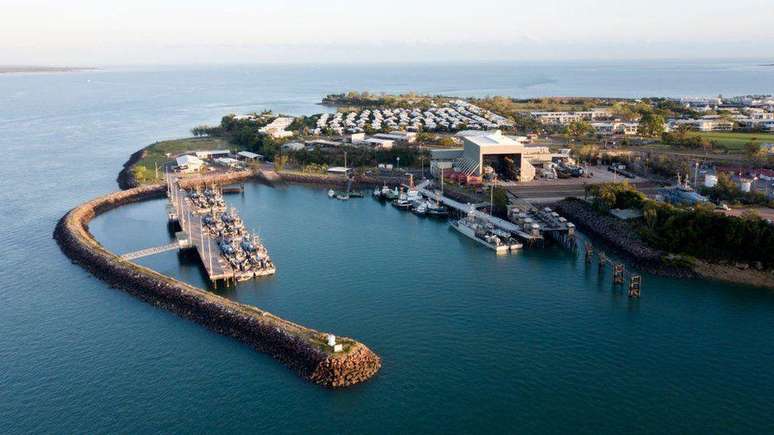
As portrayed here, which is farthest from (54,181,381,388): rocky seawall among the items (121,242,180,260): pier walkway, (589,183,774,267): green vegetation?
(589,183,774,267): green vegetation

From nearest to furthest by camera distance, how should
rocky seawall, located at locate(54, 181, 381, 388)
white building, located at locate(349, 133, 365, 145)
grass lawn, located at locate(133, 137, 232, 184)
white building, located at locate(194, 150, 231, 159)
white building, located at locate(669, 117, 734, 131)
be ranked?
rocky seawall, located at locate(54, 181, 381, 388) < grass lawn, located at locate(133, 137, 232, 184) < white building, located at locate(194, 150, 231, 159) < white building, located at locate(349, 133, 365, 145) < white building, located at locate(669, 117, 734, 131)

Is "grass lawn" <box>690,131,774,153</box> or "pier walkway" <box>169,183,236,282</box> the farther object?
"grass lawn" <box>690,131,774,153</box>

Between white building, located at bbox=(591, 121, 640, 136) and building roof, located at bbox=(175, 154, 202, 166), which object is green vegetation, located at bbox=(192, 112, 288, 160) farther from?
white building, located at bbox=(591, 121, 640, 136)

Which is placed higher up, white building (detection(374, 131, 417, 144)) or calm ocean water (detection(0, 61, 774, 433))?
white building (detection(374, 131, 417, 144))

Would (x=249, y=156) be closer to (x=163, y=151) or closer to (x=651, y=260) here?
(x=163, y=151)

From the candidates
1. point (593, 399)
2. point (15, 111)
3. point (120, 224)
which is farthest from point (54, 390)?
point (15, 111)

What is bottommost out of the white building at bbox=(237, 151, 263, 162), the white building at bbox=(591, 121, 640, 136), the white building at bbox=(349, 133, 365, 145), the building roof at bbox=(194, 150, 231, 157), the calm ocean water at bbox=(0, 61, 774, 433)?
the calm ocean water at bbox=(0, 61, 774, 433)

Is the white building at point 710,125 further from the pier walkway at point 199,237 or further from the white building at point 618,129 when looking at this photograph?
the pier walkway at point 199,237
